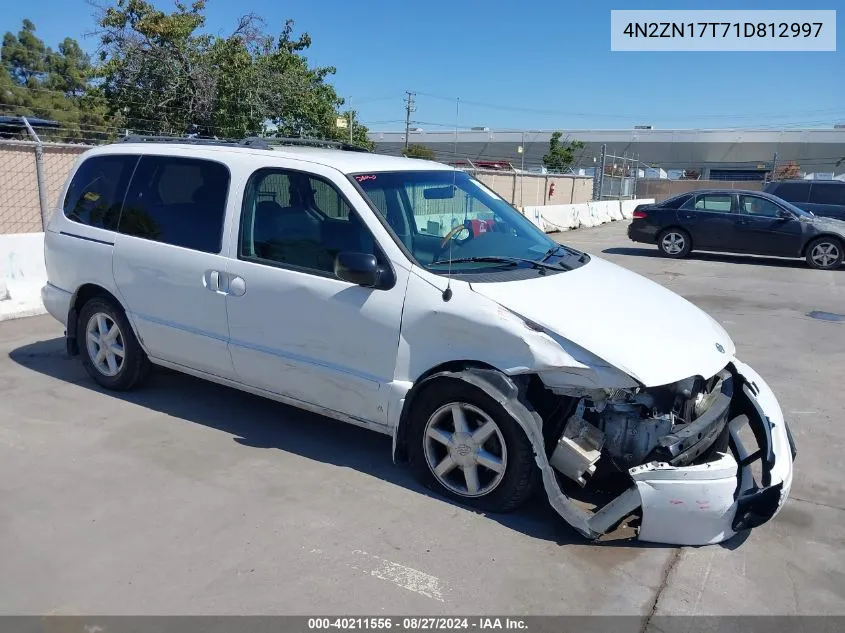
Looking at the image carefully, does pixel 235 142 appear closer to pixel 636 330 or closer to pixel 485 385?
pixel 485 385

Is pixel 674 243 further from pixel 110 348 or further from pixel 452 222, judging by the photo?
pixel 110 348

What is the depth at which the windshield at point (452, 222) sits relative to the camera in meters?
4.18

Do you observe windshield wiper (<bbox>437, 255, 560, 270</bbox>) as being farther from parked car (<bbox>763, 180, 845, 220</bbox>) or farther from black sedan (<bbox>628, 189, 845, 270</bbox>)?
parked car (<bbox>763, 180, 845, 220</bbox>)

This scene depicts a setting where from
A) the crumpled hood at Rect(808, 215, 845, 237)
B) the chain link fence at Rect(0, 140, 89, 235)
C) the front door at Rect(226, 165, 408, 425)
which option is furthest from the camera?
the crumpled hood at Rect(808, 215, 845, 237)

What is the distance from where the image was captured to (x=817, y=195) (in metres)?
17.8

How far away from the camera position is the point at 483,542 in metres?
3.57

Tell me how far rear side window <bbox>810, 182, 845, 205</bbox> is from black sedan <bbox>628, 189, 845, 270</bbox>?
338 centimetres

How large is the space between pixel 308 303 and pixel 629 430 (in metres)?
1.93

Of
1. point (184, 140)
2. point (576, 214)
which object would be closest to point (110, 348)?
point (184, 140)

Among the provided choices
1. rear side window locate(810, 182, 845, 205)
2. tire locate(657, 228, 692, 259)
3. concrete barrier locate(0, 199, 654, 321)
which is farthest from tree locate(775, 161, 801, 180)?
concrete barrier locate(0, 199, 654, 321)

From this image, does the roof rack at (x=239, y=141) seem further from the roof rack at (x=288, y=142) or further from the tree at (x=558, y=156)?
the tree at (x=558, y=156)

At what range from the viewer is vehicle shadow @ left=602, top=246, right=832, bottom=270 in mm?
14953

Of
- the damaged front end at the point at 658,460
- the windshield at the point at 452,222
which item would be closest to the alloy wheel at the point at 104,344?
the windshield at the point at 452,222

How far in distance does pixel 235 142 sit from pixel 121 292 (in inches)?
53.5
